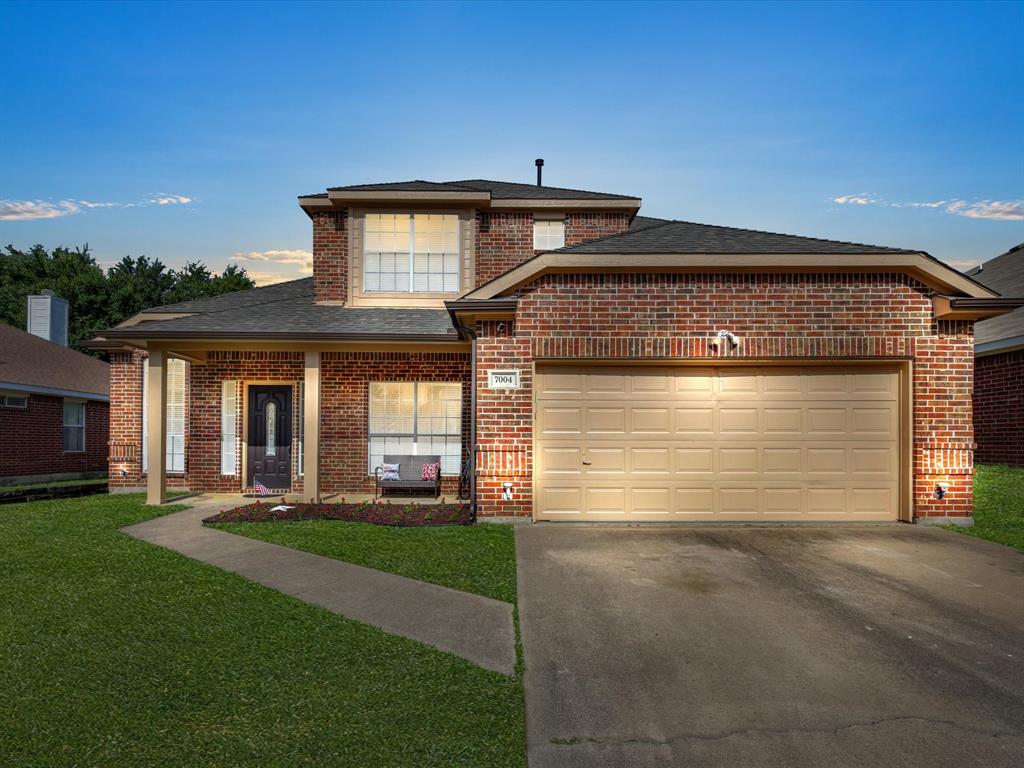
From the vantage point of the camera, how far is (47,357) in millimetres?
20016

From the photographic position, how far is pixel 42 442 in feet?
60.2

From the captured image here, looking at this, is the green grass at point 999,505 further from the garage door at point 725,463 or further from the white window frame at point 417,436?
the white window frame at point 417,436

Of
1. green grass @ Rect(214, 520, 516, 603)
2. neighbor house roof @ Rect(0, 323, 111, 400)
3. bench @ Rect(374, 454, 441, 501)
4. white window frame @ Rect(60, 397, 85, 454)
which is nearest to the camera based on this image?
green grass @ Rect(214, 520, 516, 603)

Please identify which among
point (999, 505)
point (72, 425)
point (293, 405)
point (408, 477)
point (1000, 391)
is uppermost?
point (1000, 391)

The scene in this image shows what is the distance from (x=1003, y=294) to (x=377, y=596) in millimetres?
18917

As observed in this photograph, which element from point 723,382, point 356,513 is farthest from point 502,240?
point 356,513

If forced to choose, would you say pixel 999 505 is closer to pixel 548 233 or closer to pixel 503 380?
pixel 503 380

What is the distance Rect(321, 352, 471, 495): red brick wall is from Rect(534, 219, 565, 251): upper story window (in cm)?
356

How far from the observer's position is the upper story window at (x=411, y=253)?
41.8ft

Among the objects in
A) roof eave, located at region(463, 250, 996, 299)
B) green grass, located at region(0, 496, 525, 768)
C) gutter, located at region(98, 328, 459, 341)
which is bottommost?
green grass, located at region(0, 496, 525, 768)

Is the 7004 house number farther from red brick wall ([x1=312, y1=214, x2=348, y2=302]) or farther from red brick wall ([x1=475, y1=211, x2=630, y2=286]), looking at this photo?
red brick wall ([x1=312, y1=214, x2=348, y2=302])

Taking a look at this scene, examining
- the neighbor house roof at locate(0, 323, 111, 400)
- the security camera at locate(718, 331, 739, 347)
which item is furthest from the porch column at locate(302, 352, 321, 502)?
the neighbor house roof at locate(0, 323, 111, 400)

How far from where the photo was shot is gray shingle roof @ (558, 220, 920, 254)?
28.3ft

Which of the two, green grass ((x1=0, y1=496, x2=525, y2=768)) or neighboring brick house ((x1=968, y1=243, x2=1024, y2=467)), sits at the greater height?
neighboring brick house ((x1=968, y1=243, x2=1024, y2=467))
